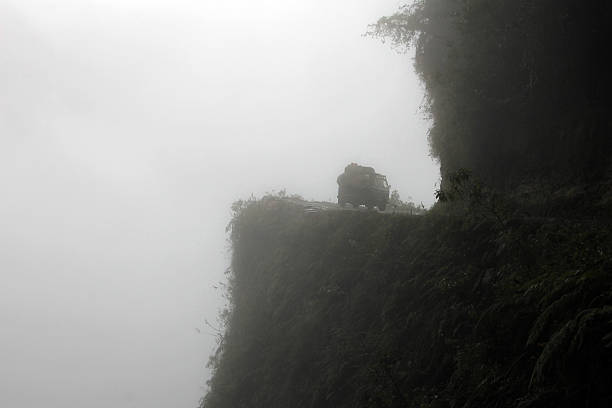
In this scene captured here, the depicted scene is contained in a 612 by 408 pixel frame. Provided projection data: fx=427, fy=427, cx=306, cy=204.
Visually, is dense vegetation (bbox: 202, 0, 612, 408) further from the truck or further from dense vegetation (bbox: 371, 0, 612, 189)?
the truck

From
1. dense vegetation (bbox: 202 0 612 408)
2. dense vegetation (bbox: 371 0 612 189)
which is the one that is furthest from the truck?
dense vegetation (bbox: 371 0 612 189)

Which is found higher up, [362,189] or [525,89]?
[362,189]

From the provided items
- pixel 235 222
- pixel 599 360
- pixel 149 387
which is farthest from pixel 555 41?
pixel 149 387

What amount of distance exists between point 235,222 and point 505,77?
47.6 ft

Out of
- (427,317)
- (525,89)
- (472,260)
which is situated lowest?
(427,317)

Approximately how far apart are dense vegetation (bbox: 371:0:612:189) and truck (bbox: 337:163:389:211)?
6054 millimetres

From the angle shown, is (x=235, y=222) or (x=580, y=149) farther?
(x=235, y=222)

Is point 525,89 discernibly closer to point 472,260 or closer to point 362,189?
point 472,260

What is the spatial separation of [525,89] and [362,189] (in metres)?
10.6

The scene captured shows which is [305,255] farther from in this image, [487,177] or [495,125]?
[495,125]

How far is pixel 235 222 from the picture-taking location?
22.8m

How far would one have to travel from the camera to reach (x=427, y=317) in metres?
8.75

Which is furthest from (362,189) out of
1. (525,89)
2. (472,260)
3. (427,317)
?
(427,317)

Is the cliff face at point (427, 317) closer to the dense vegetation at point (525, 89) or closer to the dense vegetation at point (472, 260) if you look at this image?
the dense vegetation at point (472, 260)
